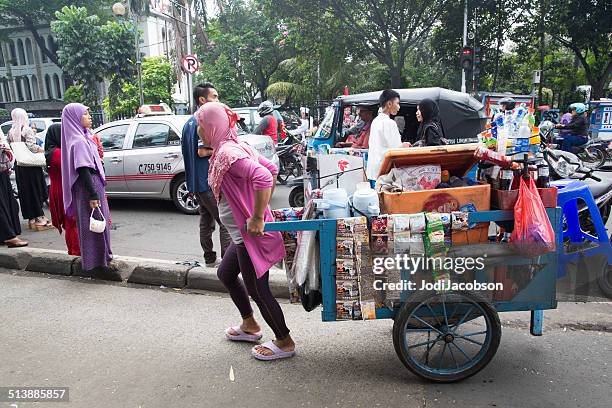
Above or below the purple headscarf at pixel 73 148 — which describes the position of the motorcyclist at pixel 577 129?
below

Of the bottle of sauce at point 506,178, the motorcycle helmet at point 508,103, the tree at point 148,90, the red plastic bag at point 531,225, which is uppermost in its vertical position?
the tree at point 148,90

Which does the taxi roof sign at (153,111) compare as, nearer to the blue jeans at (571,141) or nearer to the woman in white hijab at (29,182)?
the woman in white hijab at (29,182)

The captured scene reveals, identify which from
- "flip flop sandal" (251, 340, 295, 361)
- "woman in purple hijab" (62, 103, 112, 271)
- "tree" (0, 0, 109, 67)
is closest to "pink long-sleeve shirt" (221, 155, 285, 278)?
"flip flop sandal" (251, 340, 295, 361)

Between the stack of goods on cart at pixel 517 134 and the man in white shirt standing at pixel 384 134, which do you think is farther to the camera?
the man in white shirt standing at pixel 384 134

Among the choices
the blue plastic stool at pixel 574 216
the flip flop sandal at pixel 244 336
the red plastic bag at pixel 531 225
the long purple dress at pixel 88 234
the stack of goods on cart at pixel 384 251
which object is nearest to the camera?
the red plastic bag at pixel 531 225

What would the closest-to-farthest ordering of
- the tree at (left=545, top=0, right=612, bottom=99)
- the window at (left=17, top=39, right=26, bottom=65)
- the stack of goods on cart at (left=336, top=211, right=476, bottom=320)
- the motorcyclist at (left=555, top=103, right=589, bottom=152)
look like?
the stack of goods on cart at (left=336, top=211, right=476, bottom=320) < the motorcyclist at (left=555, top=103, right=589, bottom=152) < the tree at (left=545, top=0, right=612, bottom=99) < the window at (left=17, top=39, right=26, bottom=65)

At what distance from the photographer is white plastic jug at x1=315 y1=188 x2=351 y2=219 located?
275 cm

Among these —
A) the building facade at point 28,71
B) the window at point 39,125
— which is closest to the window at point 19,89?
the building facade at point 28,71

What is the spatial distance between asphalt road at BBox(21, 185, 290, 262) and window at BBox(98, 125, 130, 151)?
3.66 ft

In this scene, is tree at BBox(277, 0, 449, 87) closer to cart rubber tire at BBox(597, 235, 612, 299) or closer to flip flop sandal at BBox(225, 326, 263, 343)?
cart rubber tire at BBox(597, 235, 612, 299)

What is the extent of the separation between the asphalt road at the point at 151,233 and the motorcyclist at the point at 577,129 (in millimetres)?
7600

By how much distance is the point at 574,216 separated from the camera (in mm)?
3273

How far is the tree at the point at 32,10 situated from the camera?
96.7ft

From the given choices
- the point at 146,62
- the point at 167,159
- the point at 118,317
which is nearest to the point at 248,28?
the point at 146,62
